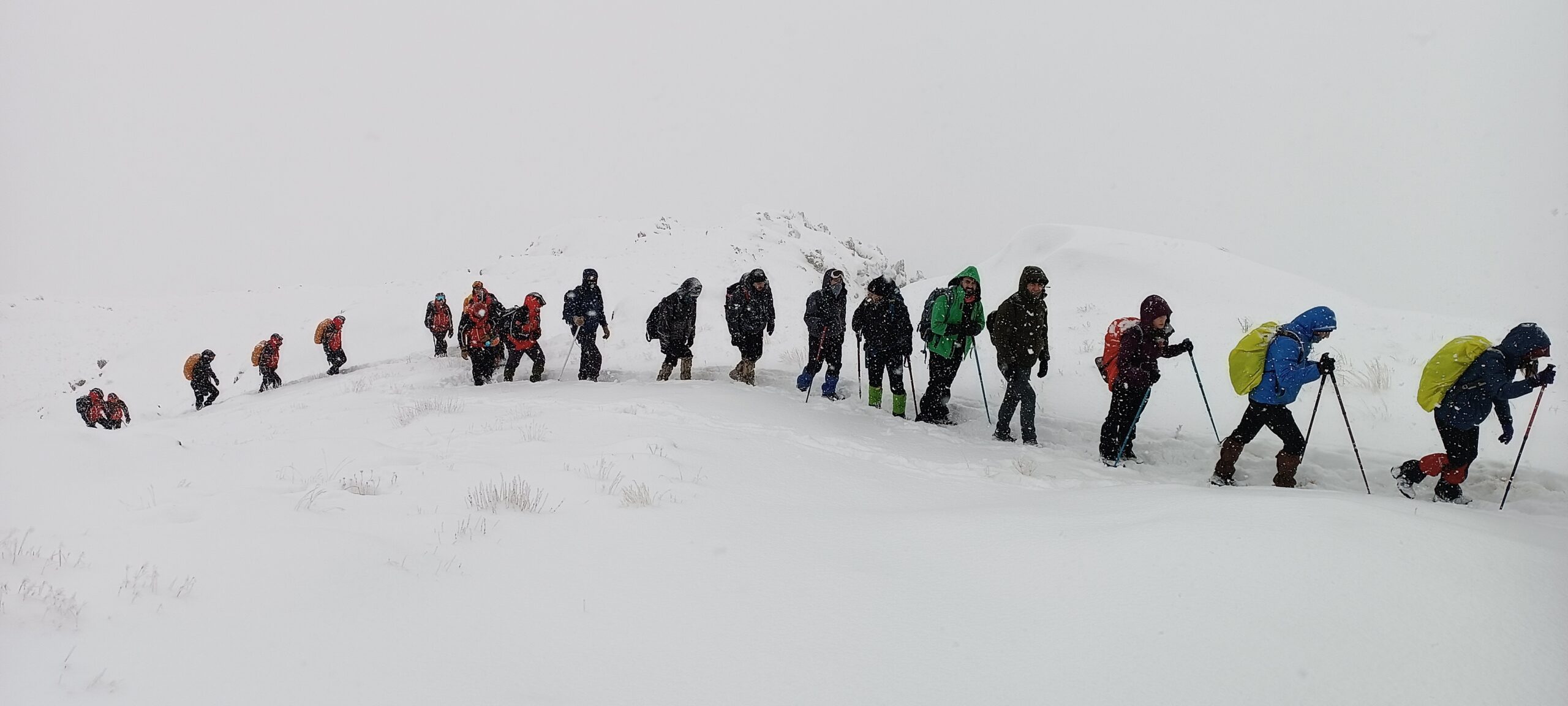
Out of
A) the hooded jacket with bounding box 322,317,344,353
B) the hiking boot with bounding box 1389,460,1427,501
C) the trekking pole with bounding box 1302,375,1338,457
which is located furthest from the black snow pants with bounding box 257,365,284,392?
the hiking boot with bounding box 1389,460,1427,501

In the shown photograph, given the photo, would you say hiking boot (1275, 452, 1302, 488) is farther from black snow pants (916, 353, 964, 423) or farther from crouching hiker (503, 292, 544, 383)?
crouching hiker (503, 292, 544, 383)

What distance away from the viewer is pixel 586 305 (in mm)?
11391

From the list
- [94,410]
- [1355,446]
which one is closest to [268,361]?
[94,410]

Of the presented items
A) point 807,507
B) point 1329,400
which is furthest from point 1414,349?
point 807,507

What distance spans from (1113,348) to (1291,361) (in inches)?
60.3

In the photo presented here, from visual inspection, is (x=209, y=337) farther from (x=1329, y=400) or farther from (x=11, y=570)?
(x=1329, y=400)

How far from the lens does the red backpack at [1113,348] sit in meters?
7.03

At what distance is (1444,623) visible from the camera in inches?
102

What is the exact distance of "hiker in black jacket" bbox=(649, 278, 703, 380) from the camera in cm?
1052

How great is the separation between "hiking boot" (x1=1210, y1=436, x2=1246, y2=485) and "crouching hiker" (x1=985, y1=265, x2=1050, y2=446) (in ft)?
6.12

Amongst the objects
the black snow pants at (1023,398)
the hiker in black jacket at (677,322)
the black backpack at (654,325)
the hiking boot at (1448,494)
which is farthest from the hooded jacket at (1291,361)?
the black backpack at (654,325)

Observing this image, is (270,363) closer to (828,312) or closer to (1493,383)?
(828,312)

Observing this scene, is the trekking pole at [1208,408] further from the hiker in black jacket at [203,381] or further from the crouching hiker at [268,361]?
the hiker in black jacket at [203,381]

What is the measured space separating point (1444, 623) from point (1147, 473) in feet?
14.3
